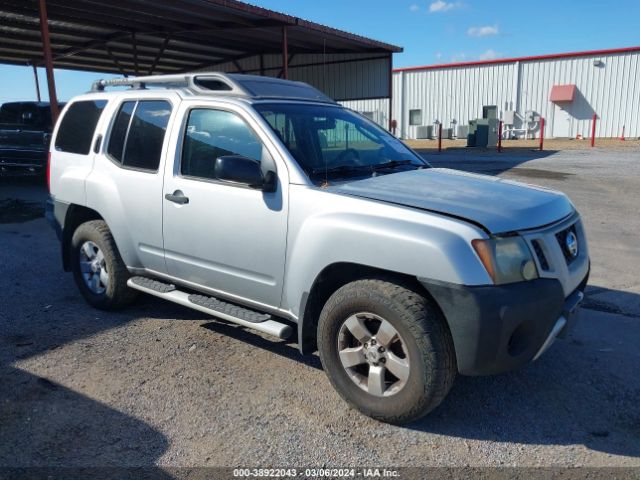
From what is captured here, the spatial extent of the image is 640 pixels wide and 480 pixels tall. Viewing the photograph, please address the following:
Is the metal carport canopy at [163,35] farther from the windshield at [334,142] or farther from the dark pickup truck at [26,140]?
the windshield at [334,142]

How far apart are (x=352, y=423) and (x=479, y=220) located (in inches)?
54.9

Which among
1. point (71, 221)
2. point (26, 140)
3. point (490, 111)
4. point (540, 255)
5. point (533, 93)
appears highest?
point (533, 93)

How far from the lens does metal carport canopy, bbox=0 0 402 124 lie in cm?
1295

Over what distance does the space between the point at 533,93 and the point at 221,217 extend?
32.1 meters

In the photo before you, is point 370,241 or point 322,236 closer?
point 370,241

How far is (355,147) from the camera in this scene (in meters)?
4.16

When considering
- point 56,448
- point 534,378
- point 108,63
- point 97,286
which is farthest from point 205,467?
point 108,63

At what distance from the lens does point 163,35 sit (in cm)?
1645

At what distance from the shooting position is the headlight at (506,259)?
9.08ft

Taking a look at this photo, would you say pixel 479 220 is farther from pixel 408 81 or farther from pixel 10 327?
pixel 408 81

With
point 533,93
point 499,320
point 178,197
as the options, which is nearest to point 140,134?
point 178,197

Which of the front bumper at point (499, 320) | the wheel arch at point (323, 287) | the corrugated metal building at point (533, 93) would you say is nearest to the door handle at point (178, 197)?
the wheel arch at point (323, 287)

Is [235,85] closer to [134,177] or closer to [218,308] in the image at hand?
[134,177]

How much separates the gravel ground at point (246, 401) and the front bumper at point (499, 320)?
20.7 inches
